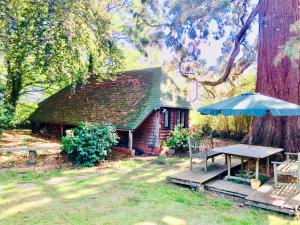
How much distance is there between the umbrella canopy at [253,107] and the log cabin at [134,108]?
625cm

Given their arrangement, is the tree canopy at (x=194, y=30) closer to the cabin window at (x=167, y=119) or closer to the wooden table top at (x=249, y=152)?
the cabin window at (x=167, y=119)

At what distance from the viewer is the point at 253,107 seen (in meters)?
7.01

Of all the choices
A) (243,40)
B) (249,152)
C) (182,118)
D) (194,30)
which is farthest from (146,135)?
(249,152)

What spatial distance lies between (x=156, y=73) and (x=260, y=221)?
450 inches

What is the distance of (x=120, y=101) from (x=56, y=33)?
542 centimetres

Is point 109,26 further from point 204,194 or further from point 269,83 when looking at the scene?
point 204,194

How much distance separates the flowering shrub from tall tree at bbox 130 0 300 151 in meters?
3.42

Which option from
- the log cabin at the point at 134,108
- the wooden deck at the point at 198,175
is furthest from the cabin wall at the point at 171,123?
the wooden deck at the point at 198,175

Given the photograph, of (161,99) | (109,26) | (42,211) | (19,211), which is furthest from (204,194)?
(109,26)

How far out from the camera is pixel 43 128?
20719 mm

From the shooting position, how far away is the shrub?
10.7 m

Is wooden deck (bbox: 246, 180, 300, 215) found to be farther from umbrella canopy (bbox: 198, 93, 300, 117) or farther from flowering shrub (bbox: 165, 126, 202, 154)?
flowering shrub (bbox: 165, 126, 202, 154)

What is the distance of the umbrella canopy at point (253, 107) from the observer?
6.84 m

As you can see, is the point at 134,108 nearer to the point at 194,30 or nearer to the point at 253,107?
the point at 194,30
